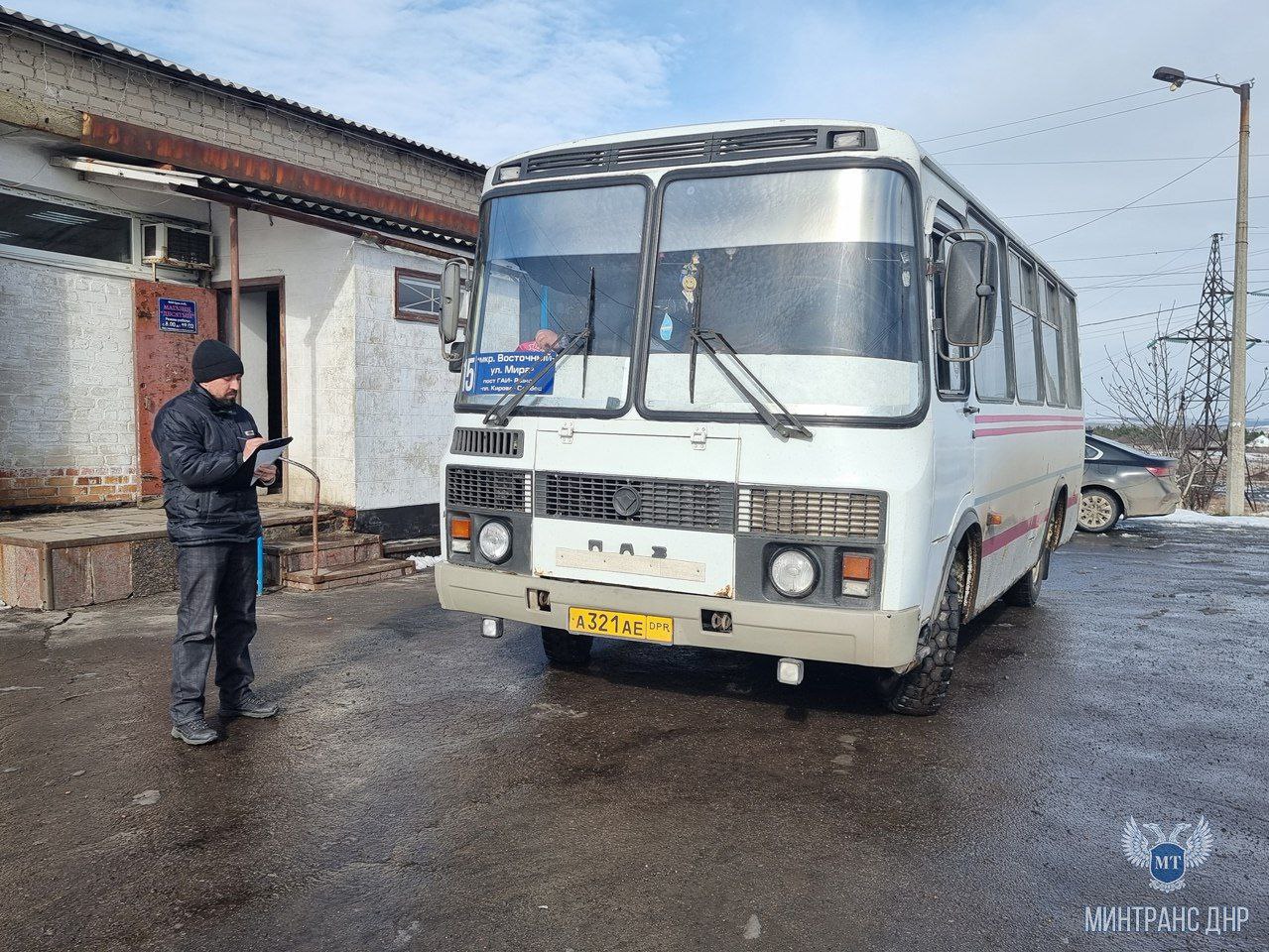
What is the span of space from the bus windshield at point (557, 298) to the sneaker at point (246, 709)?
191 centimetres

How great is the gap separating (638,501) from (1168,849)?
2.55 m

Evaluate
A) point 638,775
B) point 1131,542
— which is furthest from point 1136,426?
point 638,775

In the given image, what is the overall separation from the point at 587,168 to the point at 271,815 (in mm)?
3364

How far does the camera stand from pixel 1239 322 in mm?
17250

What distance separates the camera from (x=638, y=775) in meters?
4.30

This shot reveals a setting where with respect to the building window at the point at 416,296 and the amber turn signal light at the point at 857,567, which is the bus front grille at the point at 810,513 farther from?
the building window at the point at 416,296

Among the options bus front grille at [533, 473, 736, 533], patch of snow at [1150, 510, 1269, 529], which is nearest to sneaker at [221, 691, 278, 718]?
bus front grille at [533, 473, 736, 533]

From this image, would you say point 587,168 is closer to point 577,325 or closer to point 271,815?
point 577,325

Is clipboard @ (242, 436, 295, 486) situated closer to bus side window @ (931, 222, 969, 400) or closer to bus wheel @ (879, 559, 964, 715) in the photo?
bus side window @ (931, 222, 969, 400)

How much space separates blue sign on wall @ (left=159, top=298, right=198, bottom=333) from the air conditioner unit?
0.40 meters

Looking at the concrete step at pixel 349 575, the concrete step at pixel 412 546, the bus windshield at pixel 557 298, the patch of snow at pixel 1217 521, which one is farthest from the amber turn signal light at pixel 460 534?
the patch of snow at pixel 1217 521

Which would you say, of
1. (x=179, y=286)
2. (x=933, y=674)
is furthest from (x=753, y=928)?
(x=179, y=286)

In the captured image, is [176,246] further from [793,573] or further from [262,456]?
[793,573]

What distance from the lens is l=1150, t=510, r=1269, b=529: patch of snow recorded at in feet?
53.1
